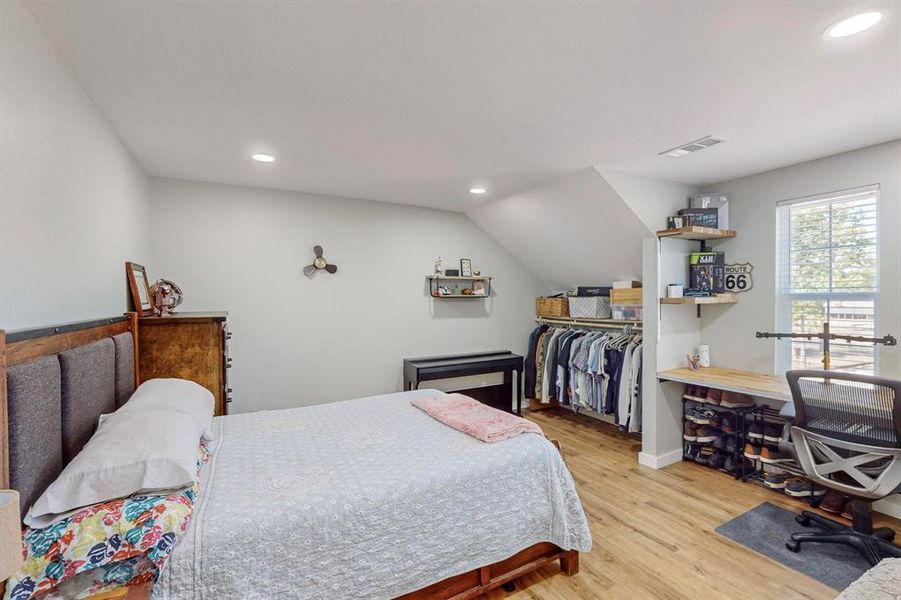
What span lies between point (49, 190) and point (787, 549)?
3.97m

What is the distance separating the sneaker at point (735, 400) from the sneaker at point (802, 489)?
1.91 feet

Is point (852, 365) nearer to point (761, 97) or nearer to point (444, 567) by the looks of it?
point (761, 97)

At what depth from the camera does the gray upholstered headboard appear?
113 cm

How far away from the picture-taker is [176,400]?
193cm

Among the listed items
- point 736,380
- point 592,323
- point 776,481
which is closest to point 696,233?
point 736,380

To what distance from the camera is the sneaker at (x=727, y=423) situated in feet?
10.9

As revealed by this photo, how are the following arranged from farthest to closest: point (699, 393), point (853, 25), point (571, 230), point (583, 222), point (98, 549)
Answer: point (571, 230) < point (583, 222) < point (699, 393) < point (853, 25) < point (98, 549)

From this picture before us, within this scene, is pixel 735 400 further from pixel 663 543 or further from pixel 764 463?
pixel 663 543

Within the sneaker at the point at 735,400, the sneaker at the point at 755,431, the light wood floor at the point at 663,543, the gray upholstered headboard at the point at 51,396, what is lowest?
the light wood floor at the point at 663,543

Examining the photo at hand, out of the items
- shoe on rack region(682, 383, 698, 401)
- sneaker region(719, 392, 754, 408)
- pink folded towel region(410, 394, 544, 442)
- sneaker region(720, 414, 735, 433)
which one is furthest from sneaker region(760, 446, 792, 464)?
pink folded towel region(410, 394, 544, 442)

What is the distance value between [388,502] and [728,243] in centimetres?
357

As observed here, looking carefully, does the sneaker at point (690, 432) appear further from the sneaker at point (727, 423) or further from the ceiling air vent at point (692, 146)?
the ceiling air vent at point (692, 146)

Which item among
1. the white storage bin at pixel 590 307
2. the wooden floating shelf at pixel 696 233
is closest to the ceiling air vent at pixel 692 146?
the wooden floating shelf at pixel 696 233

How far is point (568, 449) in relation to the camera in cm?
390
